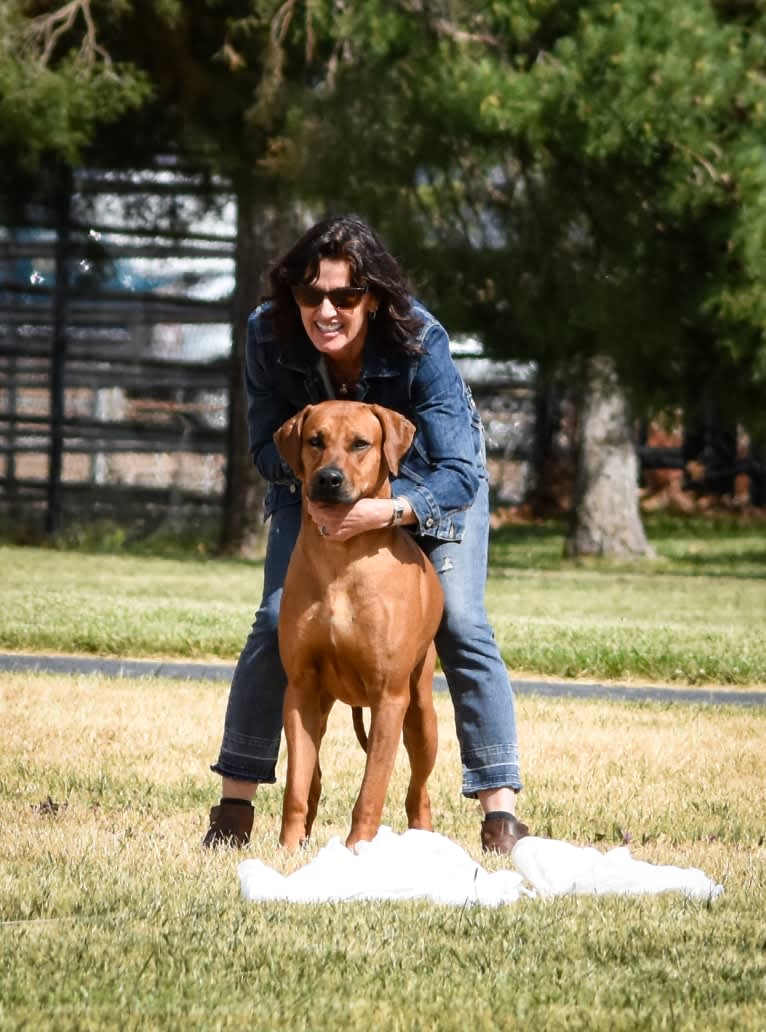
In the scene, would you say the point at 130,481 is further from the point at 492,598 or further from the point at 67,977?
the point at 67,977

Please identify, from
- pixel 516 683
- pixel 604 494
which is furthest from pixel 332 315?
pixel 604 494

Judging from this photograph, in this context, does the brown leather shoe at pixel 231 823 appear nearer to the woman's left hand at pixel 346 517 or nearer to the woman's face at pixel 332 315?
the woman's left hand at pixel 346 517

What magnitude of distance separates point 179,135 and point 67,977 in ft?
50.9

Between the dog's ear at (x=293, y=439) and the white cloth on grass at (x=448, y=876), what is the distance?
1.00m

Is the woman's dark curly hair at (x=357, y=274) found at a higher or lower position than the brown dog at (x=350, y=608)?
higher

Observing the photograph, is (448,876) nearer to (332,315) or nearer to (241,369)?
(332,315)

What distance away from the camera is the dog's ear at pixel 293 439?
15.4ft

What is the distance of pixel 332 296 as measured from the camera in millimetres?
4828

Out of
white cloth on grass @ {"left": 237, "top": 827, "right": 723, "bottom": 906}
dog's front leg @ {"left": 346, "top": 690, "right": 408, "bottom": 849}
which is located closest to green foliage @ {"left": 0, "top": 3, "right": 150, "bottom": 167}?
dog's front leg @ {"left": 346, "top": 690, "right": 408, "bottom": 849}

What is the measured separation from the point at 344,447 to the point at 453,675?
3.31ft

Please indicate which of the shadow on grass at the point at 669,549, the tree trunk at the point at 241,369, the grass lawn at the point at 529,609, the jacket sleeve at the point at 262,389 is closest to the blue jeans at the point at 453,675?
the jacket sleeve at the point at 262,389

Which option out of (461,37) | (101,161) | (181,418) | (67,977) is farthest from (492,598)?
(67,977)

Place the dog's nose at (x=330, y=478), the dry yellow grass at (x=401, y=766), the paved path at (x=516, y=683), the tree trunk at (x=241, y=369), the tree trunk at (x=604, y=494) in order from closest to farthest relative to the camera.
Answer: the dog's nose at (x=330, y=478) < the dry yellow grass at (x=401, y=766) < the paved path at (x=516, y=683) < the tree trunk at (x=241, y=369) < the tree trunk at (x=604, y=494)

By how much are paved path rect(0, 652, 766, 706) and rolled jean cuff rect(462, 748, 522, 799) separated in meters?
3.45
